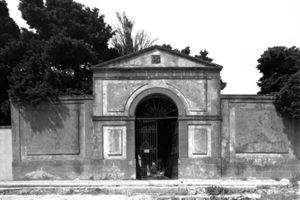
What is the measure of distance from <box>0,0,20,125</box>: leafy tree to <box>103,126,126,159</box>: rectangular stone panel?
287 inches

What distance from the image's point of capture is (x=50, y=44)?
24203mm

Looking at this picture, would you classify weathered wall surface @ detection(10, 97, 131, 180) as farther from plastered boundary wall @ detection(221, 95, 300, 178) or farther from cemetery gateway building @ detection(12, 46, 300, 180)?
plastered boundary wall @ detection(221, 95, 300, 178)

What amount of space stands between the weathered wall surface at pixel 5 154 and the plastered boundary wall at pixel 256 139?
8.99 m

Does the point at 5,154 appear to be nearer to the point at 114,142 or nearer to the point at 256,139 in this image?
the point at 114,142

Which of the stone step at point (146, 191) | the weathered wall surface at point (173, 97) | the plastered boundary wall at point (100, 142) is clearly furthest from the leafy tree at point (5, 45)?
the stone step at point (146, 191)

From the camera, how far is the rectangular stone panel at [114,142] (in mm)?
17078

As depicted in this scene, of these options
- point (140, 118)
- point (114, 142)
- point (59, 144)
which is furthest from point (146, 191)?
point (59, 144)

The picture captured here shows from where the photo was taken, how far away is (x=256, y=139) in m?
17.3

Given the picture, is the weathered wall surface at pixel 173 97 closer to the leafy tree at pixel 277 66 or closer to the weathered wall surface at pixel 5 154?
the weathered wall surface at pixel 5 154

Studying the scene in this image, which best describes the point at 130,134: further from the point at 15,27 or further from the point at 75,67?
the point at 15,27

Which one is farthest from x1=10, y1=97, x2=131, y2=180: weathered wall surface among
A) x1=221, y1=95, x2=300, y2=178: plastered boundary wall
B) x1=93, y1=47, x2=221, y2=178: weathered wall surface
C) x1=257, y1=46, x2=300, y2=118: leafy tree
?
x1=257, y1=46, x2=300, y2=118: leafy tree

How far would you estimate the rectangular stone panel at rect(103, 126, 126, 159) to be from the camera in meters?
17.1

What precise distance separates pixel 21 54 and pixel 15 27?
13.1 feet

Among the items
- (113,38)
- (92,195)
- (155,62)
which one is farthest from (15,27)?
(92,195)
